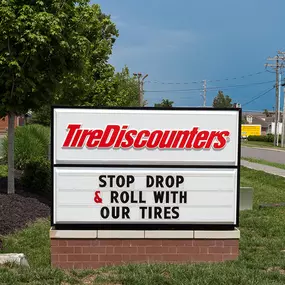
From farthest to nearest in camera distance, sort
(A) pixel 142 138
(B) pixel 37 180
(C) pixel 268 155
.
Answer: (C) pixel 268 155 → (B) pixel 37 180 → (A) pixel 142 138

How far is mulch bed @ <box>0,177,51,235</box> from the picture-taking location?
7934 mm

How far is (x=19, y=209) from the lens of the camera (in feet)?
28.9

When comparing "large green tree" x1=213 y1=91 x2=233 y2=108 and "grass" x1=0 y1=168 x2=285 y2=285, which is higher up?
"large green tree" x1=213 y1=91 x2=233 y2=108

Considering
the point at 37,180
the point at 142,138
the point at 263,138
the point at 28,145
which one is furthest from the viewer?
the point at 263,138

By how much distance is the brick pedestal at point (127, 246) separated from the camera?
550cm

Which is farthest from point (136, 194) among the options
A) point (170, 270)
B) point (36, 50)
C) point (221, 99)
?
point (221, 99)

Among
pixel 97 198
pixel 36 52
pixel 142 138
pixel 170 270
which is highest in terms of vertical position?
pixel 36 52

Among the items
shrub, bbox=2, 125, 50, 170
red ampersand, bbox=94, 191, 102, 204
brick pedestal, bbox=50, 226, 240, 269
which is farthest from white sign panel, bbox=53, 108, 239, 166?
A: shrub, bbox=2, 125, 50, 170

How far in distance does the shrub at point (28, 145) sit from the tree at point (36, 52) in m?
4.89

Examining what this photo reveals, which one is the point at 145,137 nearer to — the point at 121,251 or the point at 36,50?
the point at 121,251

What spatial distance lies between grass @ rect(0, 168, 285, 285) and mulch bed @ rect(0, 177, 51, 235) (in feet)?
0.95

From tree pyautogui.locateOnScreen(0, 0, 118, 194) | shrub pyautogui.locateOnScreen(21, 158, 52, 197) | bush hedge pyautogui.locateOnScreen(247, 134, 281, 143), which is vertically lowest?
bush hedge pyautogui.locateOnScreen(247, 134, 281, 143)

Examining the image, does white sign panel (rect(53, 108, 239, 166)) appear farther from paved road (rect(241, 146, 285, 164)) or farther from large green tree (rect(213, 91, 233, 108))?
large green tree (rect(213, 91, 233, 108))

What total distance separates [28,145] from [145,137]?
10476mm
